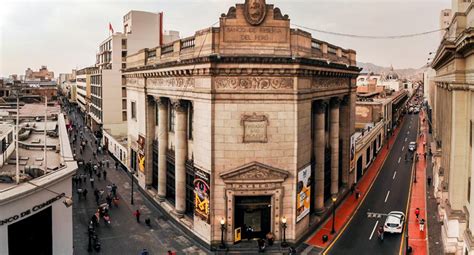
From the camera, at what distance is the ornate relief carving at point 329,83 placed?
109ft

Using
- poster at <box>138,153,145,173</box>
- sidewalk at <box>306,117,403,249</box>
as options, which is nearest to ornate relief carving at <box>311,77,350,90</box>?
sidewalk at <box>306,117,403,249</box>

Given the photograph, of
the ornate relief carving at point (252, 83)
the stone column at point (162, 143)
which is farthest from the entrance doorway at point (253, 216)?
the stone column at point (162, 143)

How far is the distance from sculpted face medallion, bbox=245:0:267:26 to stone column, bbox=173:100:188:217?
887 centimetres

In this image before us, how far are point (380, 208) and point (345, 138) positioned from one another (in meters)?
8.09

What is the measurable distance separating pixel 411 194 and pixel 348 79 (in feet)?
46.7

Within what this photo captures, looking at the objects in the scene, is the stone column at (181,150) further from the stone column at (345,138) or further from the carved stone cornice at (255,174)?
the stone column at (345,138)

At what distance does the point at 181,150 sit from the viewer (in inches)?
1332

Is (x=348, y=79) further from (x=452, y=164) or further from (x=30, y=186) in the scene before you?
(x=30, y=186)

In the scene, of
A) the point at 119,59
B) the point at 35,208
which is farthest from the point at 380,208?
the point at 119,59

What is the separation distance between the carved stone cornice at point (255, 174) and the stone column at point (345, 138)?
17342 millimetres

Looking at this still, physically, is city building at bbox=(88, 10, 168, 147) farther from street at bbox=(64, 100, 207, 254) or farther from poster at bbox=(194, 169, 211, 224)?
poster at bbox=(194, 169, 211, 224)

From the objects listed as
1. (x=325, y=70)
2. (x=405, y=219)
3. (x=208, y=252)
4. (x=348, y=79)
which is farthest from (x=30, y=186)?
(x=348, y=79)

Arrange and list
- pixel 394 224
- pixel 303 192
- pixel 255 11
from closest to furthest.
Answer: pixel 255 11
pixel 303 192
pixel 394 224

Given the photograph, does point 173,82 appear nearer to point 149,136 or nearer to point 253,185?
point 149,136
